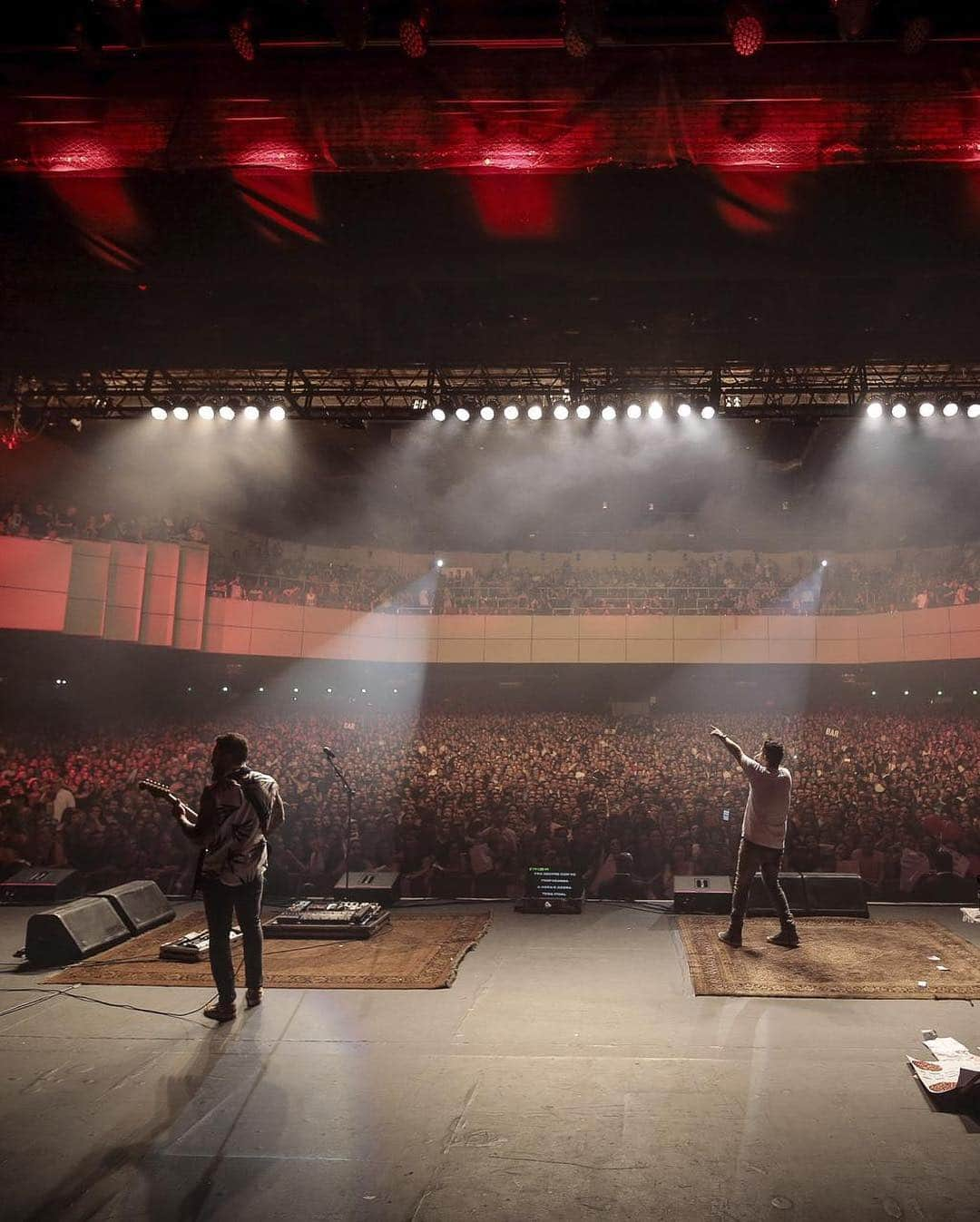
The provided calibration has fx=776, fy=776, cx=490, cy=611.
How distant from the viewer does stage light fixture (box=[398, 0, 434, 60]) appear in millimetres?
3049

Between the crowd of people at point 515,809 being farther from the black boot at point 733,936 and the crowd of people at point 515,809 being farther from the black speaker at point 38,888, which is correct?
the black boot at point 733,936

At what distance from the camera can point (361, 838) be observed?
8.45m

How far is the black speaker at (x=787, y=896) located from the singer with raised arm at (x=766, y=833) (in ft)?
3.37

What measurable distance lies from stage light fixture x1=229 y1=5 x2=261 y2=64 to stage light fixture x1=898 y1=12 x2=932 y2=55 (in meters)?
2.59

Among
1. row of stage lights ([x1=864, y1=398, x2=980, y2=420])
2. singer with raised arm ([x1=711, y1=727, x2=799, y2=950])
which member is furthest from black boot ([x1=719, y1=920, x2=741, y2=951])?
row of stage lights ([x1=864, y1=398, x2=980, y2=420])

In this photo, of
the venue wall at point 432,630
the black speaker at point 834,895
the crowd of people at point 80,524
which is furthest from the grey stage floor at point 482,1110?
the venue wall at point 432,630

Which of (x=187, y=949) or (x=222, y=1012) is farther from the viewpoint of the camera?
(x=187, y=949)

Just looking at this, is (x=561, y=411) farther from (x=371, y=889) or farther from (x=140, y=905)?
(x=140, y=905)

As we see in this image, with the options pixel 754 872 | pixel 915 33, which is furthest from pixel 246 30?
pixel 754 872

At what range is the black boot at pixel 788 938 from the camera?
5469mm

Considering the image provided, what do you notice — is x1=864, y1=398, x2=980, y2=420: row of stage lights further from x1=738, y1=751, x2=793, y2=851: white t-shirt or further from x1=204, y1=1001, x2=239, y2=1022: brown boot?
x1=204, y1=1001, x2=239, y2=1022: brown boot

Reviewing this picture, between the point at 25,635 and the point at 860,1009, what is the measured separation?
41.7ft

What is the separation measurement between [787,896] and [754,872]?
1.46 metres

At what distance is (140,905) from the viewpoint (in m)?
6.26
